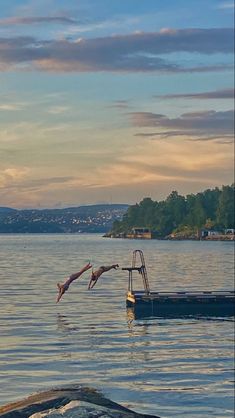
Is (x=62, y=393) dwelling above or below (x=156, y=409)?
above

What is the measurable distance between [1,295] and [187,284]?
3120cm

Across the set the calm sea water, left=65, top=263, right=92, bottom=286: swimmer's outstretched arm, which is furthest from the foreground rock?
left=65, top=263, right=92, bottom=286: swimmer's outstretched arm

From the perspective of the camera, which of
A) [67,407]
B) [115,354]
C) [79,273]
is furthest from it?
[115,354]

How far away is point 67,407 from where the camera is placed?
9.90 meters

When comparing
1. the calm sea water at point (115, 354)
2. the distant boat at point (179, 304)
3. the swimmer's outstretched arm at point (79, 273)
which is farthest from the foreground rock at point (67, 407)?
the distant boat at point (179, 304)

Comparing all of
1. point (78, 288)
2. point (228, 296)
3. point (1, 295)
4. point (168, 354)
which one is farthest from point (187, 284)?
point (168, 354)

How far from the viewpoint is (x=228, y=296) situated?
5300cm

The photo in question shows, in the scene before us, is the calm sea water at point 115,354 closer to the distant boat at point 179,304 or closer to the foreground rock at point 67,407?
the distant boat at point 179,304

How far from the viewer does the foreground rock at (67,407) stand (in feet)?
32.1

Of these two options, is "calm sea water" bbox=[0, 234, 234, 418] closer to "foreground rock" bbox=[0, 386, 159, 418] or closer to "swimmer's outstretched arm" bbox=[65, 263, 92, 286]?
"swimmer's outstretched arm" bbox=[65, 263, 92, 286]

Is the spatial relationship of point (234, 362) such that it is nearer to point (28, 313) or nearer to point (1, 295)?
point (28, 313)

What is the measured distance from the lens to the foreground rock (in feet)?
32.1

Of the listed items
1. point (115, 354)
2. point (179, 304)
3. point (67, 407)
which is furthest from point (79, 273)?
point (179, 304)

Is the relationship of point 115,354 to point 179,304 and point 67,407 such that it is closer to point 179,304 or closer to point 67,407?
point 179,304
